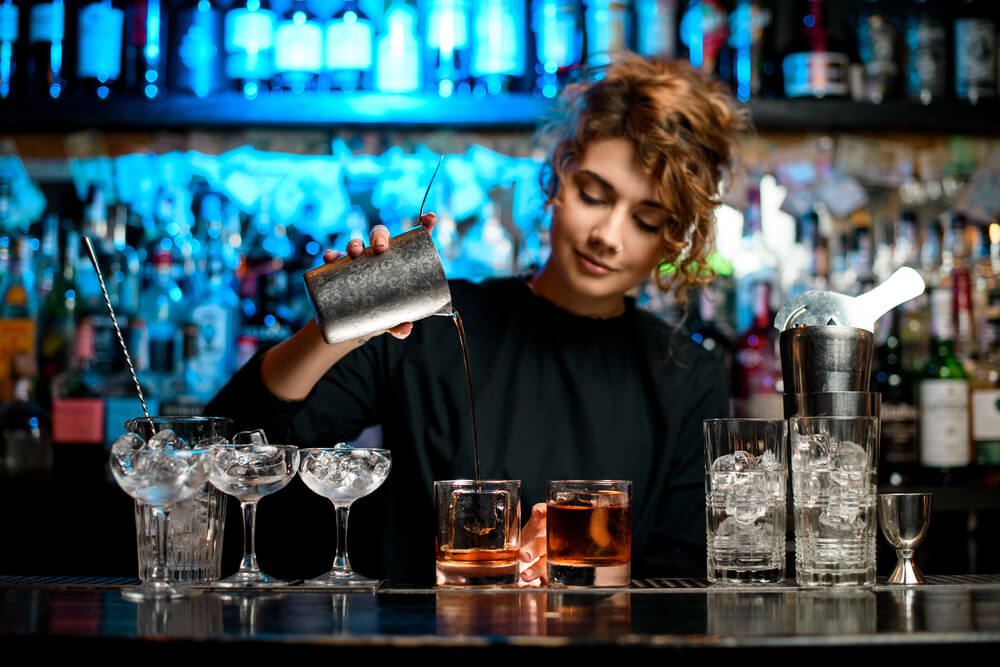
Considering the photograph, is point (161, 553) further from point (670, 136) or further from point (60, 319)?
point (60, 319)

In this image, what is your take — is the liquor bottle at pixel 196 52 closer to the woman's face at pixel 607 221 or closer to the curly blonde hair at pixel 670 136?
the curly blonde hair at pixel 670 136

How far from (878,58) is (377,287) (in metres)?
1.87

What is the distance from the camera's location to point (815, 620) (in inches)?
32.4

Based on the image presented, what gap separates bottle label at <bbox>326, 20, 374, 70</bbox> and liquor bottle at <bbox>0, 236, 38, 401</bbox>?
2.90 ft

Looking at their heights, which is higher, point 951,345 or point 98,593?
point 951,345

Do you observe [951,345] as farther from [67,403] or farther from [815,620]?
[67,403]

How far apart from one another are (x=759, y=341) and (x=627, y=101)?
95cm

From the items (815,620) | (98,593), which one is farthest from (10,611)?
(815,620)

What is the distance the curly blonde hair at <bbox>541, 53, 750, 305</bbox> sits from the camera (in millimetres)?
1513

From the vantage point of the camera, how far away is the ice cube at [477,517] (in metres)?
1.02

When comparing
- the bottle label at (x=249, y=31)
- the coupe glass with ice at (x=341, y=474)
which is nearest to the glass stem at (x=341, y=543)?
the coupe glass with ice at (x=341, y=474)

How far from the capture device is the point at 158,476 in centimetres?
95

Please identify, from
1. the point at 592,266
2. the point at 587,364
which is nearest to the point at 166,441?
the point at 592,266

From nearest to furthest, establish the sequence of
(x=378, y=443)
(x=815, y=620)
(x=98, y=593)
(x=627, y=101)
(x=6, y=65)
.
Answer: (x=815, y=620)
(x=98, y=593)
(x=627, y=101)
(x=378, y=443)
(x=6, y=65)
